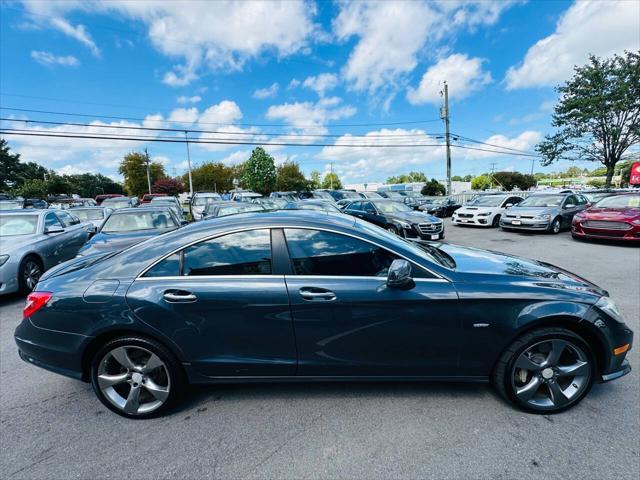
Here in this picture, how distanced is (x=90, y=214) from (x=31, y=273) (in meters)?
7.52

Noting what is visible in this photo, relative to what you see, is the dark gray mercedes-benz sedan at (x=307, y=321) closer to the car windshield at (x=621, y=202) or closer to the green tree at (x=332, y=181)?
the car windshield at (x=621, y=202)

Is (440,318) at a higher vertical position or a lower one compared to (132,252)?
lower

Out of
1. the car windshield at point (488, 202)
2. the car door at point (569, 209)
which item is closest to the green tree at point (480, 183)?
the car windshield at point (488, 202)

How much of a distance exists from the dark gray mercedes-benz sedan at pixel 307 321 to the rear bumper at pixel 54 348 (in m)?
0.01

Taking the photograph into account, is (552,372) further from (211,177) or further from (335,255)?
(211,177)

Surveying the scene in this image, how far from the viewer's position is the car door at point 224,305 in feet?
7.47

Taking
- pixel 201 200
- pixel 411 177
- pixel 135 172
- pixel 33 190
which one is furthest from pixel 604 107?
pixel 411 177

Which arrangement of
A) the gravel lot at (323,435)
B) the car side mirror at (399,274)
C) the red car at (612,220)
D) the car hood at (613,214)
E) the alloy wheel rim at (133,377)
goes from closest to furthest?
the gravel lot at (323,435) → the car side mirror at (399,274) → the alloy wheel rim at (133,377) → the red car at (612,220) → the car hood at (613,214)

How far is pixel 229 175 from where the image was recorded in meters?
62.0

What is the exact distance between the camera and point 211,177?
198 ft

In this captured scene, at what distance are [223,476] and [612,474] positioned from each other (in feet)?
7.64

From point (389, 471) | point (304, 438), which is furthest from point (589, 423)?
point (304, 438)

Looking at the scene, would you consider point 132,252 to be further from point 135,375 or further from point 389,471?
point 389,471

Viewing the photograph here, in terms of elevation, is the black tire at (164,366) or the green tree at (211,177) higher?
the green tree at (211,177)
